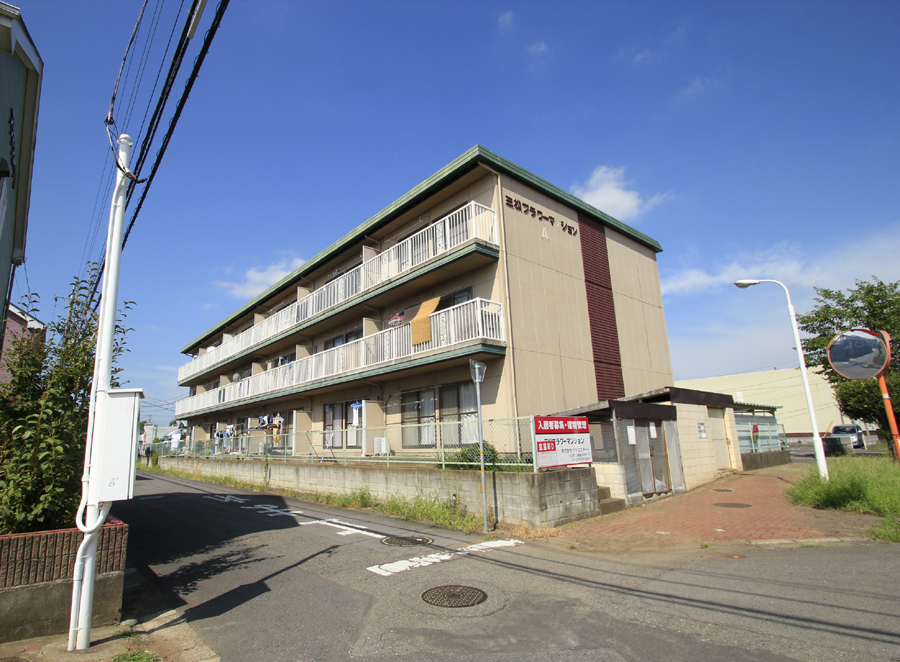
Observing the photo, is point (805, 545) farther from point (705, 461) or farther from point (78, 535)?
point (78, 535)

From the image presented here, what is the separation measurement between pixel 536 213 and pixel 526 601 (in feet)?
40.3

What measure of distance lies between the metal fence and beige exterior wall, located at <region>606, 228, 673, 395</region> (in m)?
7.14

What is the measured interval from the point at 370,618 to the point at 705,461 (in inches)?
Answer: 540

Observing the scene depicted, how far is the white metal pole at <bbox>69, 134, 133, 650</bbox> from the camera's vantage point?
4.27 meters

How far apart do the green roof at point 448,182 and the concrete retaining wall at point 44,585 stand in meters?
12.4

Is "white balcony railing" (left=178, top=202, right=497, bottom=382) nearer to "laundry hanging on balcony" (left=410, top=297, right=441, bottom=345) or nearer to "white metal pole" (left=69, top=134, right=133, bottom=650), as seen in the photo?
"laundry hanging on balcony" (left=410, top=297, right=441, bottom=345)

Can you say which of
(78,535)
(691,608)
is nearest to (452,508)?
(691,608)

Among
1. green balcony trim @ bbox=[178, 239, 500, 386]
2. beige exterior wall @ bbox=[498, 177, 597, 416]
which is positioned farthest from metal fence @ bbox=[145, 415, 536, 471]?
green balcony trim @ bbox=[178, 239, 500, 386]

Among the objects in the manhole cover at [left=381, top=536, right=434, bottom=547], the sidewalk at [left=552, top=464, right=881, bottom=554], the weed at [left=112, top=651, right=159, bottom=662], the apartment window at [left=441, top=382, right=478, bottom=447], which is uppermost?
the apartment window at [left=441, top=382, right=478, bottom=447]

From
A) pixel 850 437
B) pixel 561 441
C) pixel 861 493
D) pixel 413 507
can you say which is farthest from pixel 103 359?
pixel 850 437

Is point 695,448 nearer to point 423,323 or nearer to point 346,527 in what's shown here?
point 423,323

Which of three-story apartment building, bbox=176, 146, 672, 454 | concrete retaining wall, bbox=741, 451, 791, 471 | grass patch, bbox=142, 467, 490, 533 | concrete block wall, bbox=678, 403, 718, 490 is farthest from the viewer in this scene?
concrete retaining wall, bbox=741, 451, 791, 471

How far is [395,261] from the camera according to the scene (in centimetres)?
1627

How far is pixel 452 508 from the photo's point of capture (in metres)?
10.5
